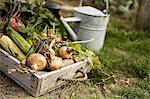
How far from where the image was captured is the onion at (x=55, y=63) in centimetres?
227

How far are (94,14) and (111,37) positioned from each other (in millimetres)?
852

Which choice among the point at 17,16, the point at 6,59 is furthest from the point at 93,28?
the point at 6,59

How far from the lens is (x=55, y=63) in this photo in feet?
7.50

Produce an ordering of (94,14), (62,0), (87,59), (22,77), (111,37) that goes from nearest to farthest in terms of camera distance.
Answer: (22,77) → (87,59) → (94,14) → (111,37) → (62,0)

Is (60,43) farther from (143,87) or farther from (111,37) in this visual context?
(111,37)

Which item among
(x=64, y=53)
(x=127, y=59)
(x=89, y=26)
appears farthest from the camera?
(x=127, y=59)

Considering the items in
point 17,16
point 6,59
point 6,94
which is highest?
point 17,16

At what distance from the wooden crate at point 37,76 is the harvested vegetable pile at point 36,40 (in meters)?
0.05

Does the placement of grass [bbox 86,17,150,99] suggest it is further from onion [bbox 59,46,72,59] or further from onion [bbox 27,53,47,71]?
onion [bbox 27,53,47,71]

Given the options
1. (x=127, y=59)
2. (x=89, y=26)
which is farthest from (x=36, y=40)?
(x=127, y=59)

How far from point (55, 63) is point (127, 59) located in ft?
3.47

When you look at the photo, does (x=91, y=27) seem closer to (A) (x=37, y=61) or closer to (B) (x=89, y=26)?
(B) (x=89, y=26)

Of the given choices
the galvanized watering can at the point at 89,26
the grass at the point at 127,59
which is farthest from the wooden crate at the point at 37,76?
the galvanized watering can at the point at 89,26

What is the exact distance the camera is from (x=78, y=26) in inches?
119
